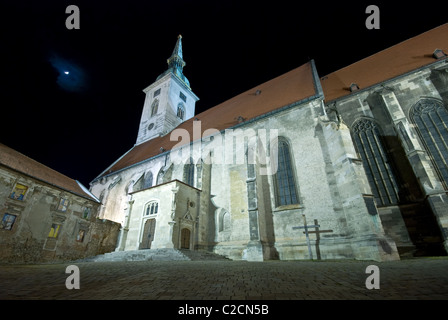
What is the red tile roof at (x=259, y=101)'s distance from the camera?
1577 centimetres

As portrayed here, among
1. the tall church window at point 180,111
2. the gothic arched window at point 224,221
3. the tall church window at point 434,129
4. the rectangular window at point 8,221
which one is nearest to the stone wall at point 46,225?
the rectangular window at point 8,221

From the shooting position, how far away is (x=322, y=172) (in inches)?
460

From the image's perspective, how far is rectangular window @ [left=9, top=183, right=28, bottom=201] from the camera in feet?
42.5

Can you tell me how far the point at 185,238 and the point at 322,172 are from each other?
9792 millimetres

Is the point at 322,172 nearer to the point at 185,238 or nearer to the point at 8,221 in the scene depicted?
the point at 185,238

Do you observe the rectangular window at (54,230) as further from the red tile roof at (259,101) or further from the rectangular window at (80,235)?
the red tile roof at (259,101)

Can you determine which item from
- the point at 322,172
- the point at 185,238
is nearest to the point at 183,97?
the point at 185,238

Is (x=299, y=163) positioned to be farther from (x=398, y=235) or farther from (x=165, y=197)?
(x=165, y=197)

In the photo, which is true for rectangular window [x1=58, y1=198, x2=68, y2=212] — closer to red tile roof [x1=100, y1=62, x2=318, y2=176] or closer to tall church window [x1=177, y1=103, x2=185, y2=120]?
red tile roof [x1=100, y1=62, x2=318, y2=176]

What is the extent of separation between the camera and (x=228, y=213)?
47.0 feet

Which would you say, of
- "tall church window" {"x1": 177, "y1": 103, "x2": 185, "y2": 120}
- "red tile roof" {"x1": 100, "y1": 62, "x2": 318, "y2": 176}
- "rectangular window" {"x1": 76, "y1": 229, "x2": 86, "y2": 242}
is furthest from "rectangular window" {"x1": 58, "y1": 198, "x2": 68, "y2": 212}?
"tall church window" {"x1": 177, "y1": 103, "x2": 185, "y2": 120}

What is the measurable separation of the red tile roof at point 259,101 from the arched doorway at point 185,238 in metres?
8.88

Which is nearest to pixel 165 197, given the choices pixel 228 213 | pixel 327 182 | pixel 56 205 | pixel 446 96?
pixel 228 213
